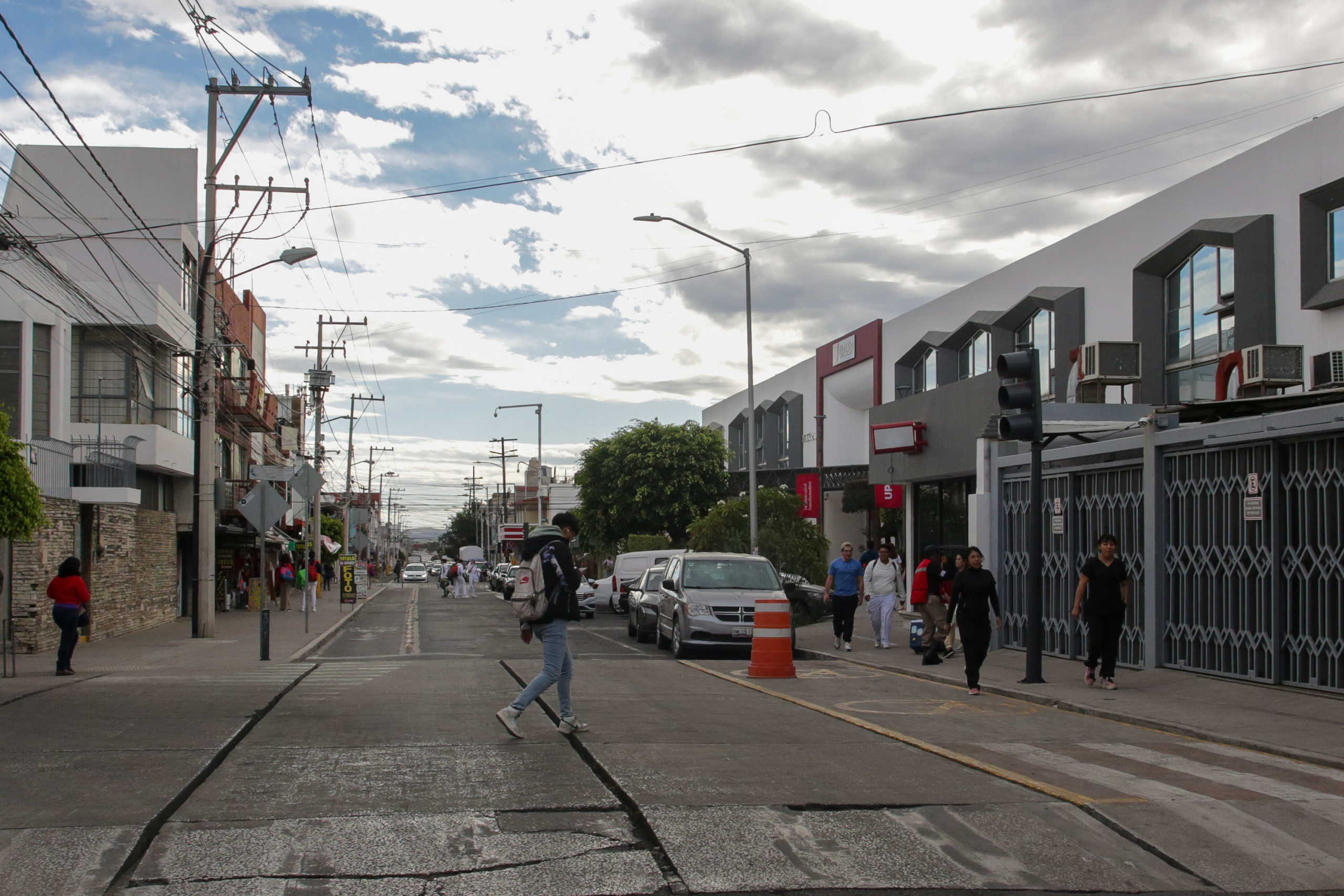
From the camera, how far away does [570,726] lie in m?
9.26

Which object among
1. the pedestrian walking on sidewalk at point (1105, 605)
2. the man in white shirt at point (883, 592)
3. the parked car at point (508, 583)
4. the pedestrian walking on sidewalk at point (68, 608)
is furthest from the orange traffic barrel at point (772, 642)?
the parked car at point (508, 583)

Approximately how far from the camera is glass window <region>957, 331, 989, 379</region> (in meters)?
36.5

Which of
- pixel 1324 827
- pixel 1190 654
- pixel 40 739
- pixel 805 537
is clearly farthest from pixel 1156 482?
pixel 805 537

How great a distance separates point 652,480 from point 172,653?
31395mm

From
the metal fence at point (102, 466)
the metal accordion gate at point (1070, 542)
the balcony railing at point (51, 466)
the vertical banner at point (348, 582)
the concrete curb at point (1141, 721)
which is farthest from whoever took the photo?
the vertical banner at point (348, 582)

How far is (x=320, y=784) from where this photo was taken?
7.17m

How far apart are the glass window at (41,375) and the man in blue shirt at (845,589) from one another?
17563 mm

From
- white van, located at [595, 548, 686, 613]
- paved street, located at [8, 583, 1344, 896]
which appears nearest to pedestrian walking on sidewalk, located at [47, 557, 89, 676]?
paved street, located at [8, 583, 1344, 896]

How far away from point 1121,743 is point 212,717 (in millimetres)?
7642

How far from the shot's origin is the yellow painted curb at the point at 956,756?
6961 mm

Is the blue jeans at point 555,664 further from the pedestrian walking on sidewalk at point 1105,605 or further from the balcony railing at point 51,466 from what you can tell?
the balcony railing at point 51,466

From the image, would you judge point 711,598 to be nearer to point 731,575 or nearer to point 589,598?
point 731,575

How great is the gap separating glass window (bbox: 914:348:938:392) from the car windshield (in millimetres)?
21412

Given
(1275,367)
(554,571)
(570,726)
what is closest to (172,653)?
(570,726)
